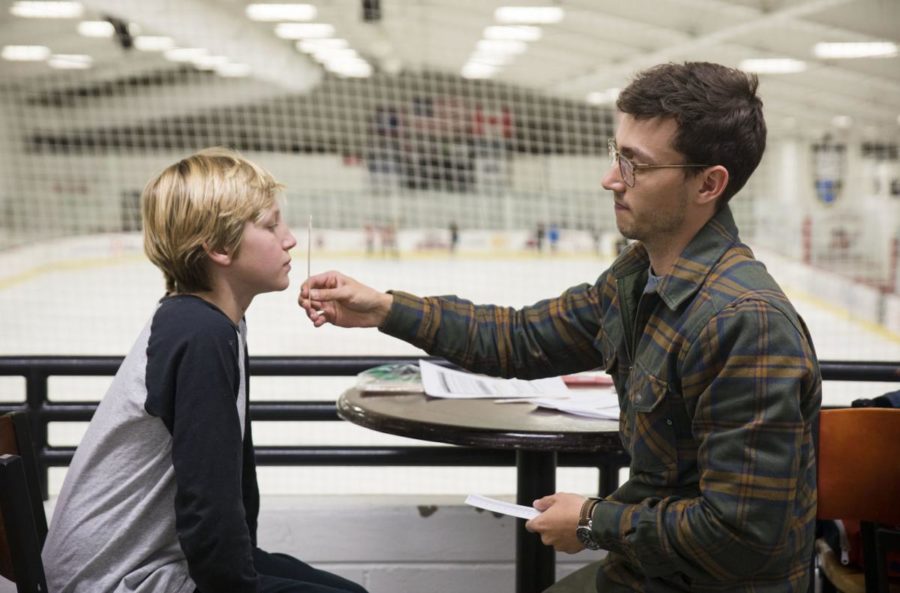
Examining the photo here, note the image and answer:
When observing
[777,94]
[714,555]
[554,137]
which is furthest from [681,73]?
[777,94]

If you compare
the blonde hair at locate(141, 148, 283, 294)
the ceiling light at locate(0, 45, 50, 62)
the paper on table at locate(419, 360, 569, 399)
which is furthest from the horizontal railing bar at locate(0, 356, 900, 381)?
the ceiling light at locate(0, 45, 50, 62)

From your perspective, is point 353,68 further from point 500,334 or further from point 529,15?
point 500,334

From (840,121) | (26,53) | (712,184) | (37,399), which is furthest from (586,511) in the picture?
(840,121)

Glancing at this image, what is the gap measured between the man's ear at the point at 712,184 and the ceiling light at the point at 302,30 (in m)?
10.5

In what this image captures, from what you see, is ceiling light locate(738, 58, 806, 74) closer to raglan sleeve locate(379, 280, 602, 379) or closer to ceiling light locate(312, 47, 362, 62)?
ceiling light locate(312, 47, 362, 62)

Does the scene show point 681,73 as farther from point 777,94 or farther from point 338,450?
point 777,94

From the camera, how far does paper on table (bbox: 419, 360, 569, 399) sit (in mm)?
1550

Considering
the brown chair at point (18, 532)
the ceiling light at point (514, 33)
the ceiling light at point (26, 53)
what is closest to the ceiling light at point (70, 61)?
the ceiling light at point (26, 53)

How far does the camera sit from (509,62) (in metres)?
12.5

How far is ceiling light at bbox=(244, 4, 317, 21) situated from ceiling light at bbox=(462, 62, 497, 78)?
375 centimetres

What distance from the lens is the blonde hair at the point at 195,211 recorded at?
1.20 m

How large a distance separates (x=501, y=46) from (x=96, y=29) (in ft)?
14.7

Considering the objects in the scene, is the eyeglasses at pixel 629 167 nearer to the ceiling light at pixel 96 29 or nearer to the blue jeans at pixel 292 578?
the blue jeans at pixel 292 578

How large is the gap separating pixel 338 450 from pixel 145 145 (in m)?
10.3
